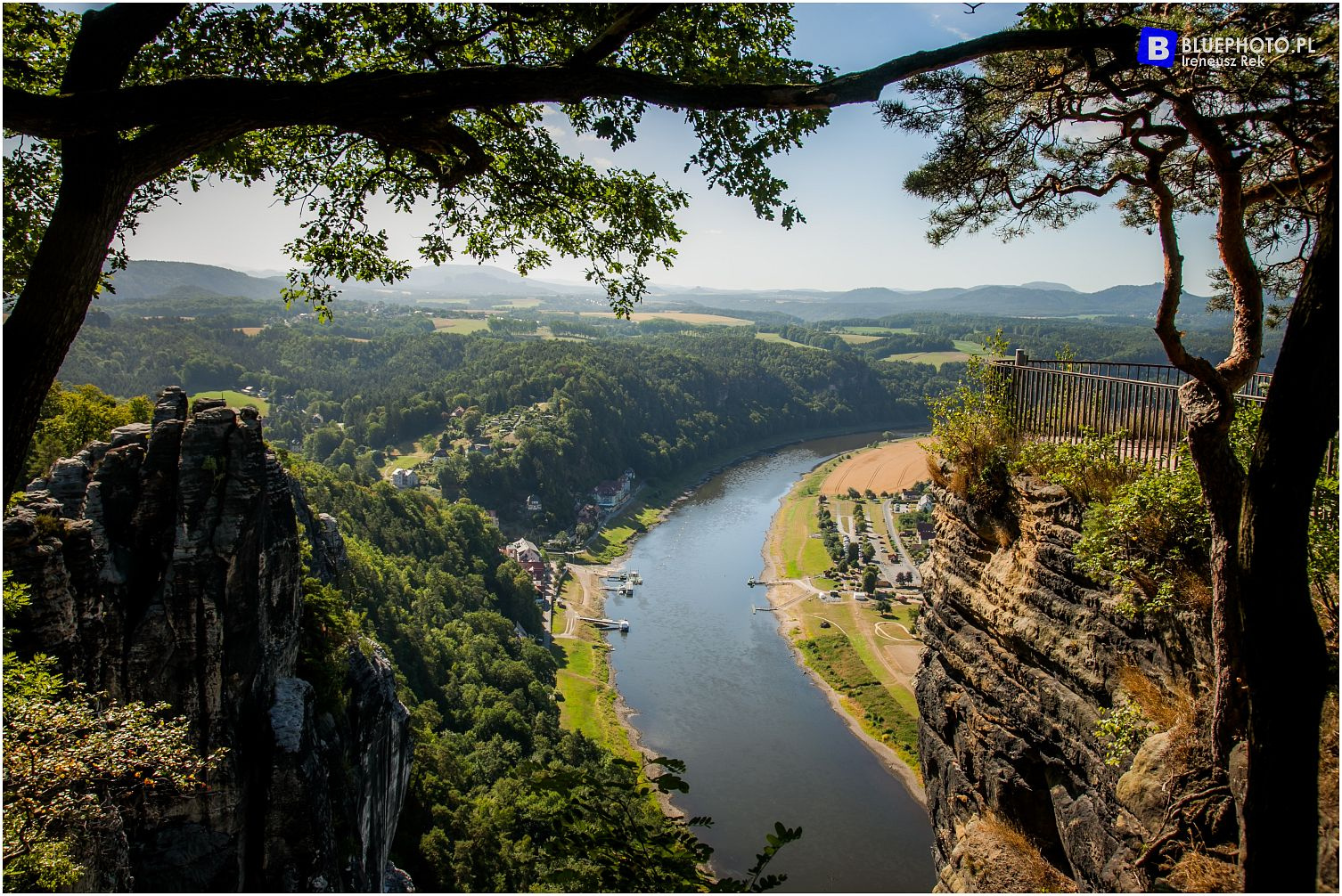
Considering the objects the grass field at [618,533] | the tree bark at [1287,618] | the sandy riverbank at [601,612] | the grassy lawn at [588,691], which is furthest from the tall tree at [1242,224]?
the grass field at [618,533]

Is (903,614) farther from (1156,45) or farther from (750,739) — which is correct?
(1156,45)

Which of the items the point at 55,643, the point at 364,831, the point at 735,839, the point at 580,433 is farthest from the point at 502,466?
the point at 55,643

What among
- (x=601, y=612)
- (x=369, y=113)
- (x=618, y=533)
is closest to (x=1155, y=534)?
(x=369, y=113)

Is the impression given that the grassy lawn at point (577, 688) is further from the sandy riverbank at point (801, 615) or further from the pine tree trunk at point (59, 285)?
the pine tree trunk at point (59, 285)

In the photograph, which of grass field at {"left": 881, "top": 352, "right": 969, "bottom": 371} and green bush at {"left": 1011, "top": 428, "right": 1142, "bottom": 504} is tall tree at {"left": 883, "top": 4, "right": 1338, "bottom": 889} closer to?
green bush at {"left": 1011, "top": 428, "right": 1142, "bottom": 504}

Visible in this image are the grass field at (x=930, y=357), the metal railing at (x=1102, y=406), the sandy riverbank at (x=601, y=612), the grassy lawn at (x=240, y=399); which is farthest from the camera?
the grass field at (x=930, y=357)
